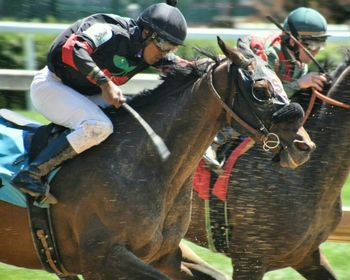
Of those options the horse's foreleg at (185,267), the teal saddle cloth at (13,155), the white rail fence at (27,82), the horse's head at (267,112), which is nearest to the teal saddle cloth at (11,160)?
the teal saddle cloth at (13,155)

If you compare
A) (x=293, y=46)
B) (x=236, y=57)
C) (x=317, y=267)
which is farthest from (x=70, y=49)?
(x=317, y=267)

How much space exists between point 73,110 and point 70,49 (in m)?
0.34

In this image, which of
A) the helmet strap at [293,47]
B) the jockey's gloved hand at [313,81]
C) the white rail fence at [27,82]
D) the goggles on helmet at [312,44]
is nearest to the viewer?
the jockey's gloved hand at [313,81]

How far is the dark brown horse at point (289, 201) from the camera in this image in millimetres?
5441

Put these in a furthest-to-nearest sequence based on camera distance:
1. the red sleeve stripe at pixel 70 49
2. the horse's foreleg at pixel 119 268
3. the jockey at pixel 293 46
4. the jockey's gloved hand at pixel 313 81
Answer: the jockey at pixel 293 46 → the jockey's gloved hand at pixel 313 81 → the red sleeve stripe at pixel 70 49 → the horse's foreleg at pixel 119 268

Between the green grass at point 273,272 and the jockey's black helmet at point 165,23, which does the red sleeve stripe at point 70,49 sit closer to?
the jockey's black helmet at point 165,23

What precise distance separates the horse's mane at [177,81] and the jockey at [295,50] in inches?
34.7

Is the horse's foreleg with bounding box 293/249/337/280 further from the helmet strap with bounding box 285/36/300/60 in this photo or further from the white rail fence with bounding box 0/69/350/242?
the white rail fence with bounding box 0/69/350/242

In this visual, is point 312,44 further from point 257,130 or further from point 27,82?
point 27,82

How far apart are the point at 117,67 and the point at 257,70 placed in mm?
809

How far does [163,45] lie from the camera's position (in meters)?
4.80

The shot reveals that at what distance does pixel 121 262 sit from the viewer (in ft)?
15.1

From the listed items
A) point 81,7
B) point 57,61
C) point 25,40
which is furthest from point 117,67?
point 81,7

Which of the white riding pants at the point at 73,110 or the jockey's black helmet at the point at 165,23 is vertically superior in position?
the jockey's black helmet at the point at 165,23
